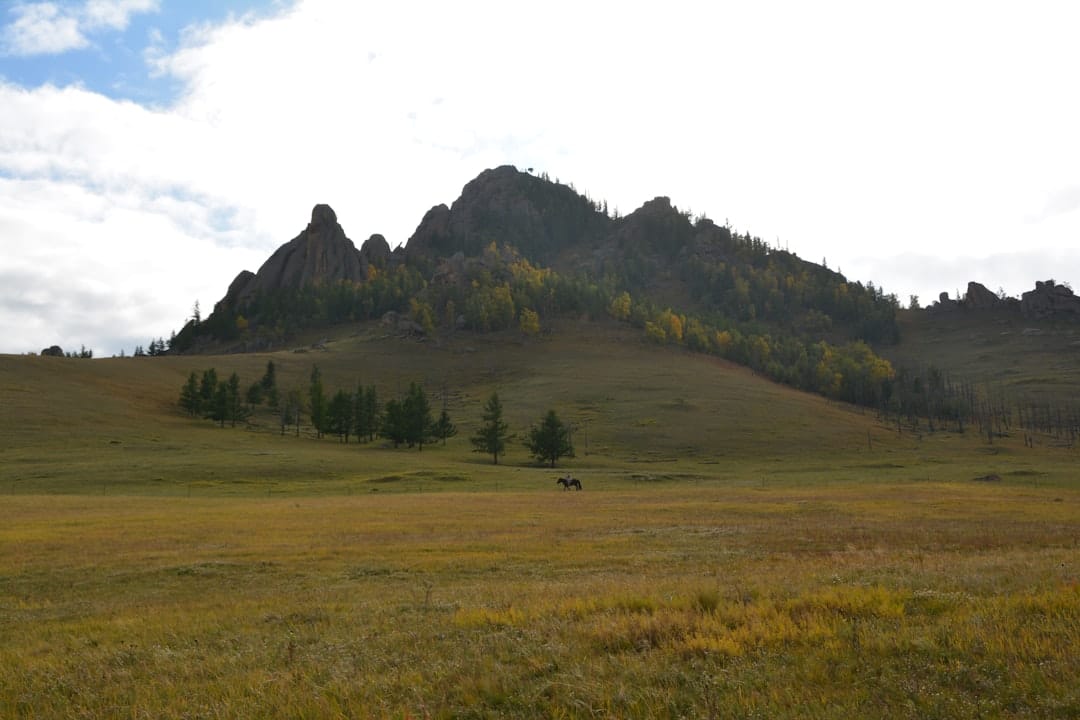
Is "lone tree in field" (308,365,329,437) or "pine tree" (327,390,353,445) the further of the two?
"lone tree in field" (308,365,329,437)

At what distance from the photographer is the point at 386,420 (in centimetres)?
11769

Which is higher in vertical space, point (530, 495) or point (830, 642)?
point (830, 642)

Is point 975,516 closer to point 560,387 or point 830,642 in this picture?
point 830,642

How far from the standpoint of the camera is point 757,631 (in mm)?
9875

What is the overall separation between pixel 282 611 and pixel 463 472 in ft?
216

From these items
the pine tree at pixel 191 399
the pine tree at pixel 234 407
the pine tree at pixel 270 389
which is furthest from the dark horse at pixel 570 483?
the pine tree at pixel 270 389

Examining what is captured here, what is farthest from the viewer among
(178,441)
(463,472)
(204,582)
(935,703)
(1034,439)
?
(1034,439)

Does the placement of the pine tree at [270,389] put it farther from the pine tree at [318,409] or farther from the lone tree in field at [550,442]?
the lone tree in field at [550,442]

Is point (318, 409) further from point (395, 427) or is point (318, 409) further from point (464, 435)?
point (464, 435)

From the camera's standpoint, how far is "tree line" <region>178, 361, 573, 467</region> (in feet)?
341

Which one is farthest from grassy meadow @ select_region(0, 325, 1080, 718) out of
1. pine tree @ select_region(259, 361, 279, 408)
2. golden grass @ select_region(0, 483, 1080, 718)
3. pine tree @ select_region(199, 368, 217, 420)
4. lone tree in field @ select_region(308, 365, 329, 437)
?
pine tree @ select_region(259, 361, 279, 408)

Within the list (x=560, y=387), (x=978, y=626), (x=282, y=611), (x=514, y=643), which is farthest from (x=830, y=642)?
(x=560, y=387)

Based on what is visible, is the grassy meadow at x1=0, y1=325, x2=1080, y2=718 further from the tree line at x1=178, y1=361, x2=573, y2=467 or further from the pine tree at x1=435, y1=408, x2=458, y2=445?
the pine tree at x1=435, y1=408, x2=458, y2=445

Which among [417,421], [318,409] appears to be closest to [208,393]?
[318,409]
